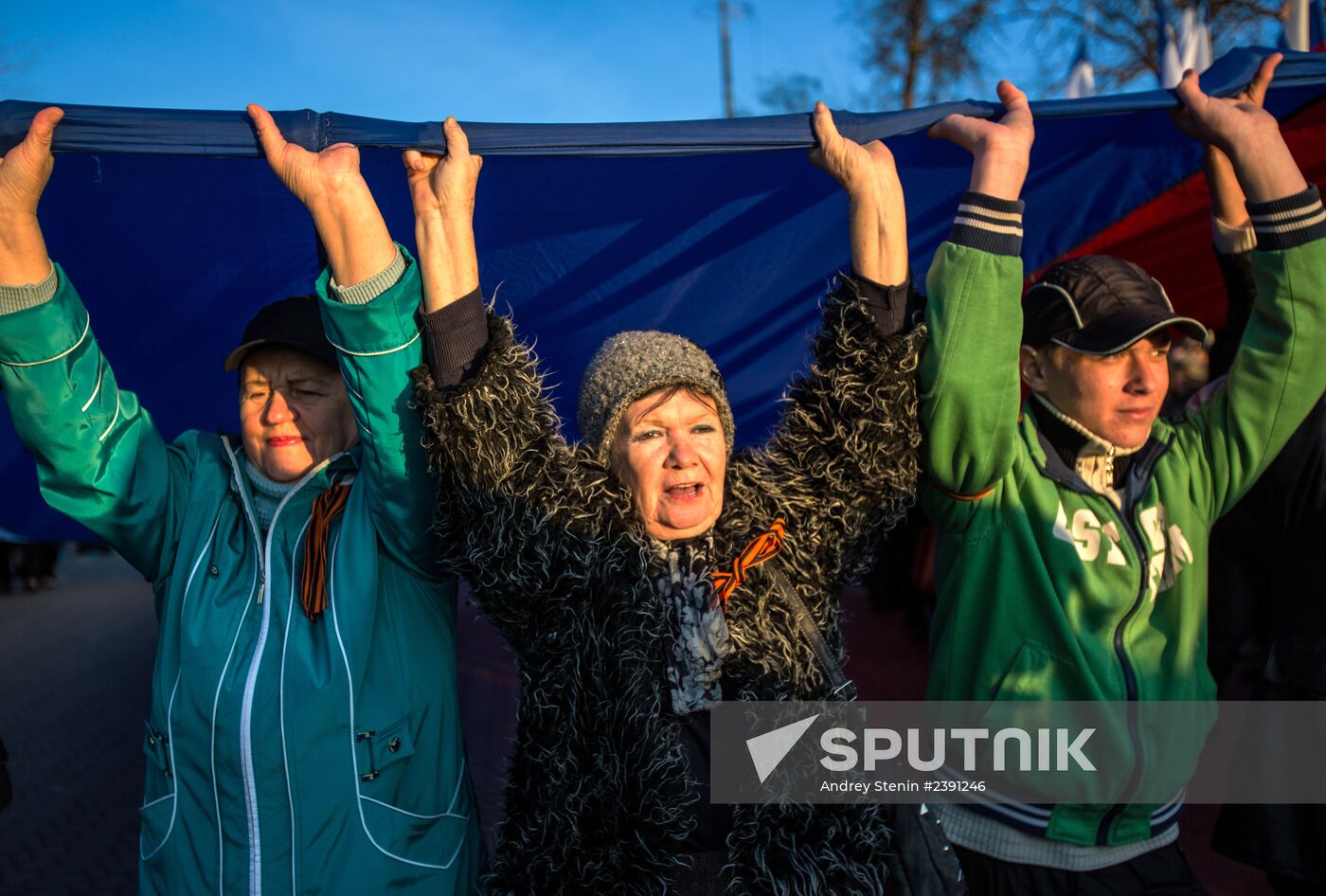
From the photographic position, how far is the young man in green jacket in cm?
193

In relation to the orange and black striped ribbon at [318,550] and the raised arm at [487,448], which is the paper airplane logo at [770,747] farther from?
the orange and black striped ribbon at [318,550]

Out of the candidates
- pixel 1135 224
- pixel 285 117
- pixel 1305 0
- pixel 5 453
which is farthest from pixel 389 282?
pixel 1305 0

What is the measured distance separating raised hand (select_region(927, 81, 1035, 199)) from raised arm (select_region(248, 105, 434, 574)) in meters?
1.13

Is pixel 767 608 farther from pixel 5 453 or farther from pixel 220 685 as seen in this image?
pixel 5 453

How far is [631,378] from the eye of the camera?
5.93 feet

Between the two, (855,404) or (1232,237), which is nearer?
(855,404)

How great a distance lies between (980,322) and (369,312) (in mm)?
1134

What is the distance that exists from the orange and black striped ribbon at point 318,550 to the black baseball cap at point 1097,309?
60.1 inches

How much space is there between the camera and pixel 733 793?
1.74 metres

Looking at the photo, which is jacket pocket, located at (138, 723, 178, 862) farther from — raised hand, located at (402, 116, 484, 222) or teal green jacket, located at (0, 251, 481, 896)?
raised hand, located at (402, 116, 484, 222)

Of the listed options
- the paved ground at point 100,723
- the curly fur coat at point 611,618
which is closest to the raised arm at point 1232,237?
the curly fur coat at point 611,618

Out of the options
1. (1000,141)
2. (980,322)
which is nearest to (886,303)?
(980,322)

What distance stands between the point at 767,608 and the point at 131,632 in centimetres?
774

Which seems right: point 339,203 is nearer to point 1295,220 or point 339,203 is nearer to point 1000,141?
point 1000,141
